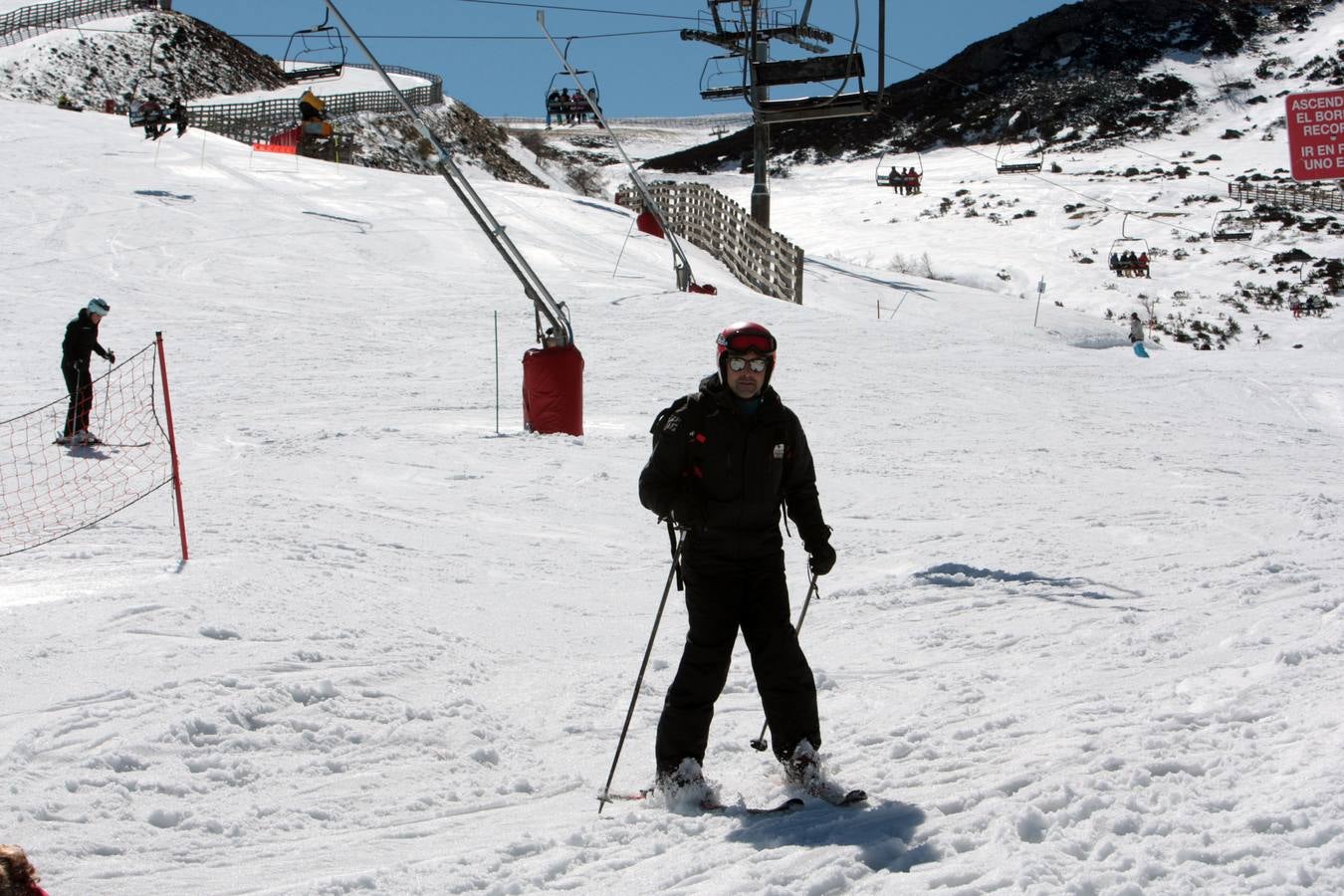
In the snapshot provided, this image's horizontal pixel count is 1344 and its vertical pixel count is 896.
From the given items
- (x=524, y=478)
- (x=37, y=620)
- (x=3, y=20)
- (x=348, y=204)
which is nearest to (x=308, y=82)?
(x=3, y=20)

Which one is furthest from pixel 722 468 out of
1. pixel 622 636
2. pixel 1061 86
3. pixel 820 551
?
pixel 1061 86

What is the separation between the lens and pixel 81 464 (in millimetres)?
10383

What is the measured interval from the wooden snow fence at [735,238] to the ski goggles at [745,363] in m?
20.5

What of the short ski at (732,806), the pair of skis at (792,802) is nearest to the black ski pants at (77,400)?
the short ski at (732,806)

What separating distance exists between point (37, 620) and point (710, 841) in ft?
11.7

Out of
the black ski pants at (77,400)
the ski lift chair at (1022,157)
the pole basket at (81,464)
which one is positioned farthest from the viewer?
the ski lift chair at (1022,157)

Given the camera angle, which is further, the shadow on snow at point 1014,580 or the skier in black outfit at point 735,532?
the shadow on snow at point 1014,580

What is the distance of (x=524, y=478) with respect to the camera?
10.5 meters

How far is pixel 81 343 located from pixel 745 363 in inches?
358

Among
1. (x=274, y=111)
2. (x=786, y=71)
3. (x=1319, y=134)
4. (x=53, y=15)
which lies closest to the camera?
(x=1319, y=134)

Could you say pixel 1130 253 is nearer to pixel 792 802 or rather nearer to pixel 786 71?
pixel 786 71

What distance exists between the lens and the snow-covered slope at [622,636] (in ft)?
12.5

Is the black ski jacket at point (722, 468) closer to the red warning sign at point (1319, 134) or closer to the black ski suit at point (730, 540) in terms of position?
the black ski suit at point (730, 540)

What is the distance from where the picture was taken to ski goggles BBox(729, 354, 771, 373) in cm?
400
